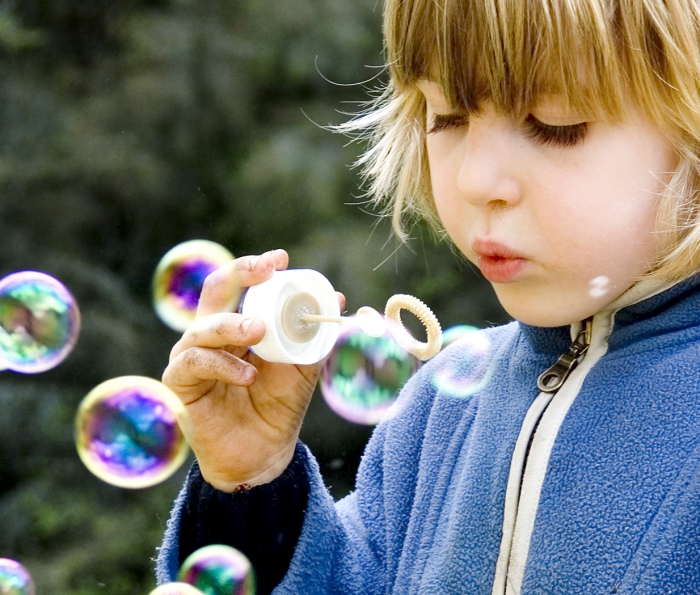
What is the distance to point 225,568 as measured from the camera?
0.96 metres

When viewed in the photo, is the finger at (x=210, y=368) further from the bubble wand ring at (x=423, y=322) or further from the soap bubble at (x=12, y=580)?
the soap bubble at (x=12, y=580)

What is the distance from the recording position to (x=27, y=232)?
6.94 ft

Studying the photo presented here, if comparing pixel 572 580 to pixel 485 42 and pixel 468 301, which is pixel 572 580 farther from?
pixel 468 301

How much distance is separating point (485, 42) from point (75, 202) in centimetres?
153

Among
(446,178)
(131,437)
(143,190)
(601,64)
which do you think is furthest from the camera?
(143,190)

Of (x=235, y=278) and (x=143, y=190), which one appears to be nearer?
(x=235, y=278)

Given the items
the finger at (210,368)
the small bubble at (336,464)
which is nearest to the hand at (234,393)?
the finger at (210,368)

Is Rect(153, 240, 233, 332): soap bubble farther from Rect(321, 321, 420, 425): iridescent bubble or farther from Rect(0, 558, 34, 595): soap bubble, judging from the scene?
Rect(0, 558, 34, 595): soap bubble

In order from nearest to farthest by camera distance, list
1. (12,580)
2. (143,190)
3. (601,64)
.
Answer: (601,64), (12,580), (143,190)

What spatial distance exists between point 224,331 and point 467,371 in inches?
12.2

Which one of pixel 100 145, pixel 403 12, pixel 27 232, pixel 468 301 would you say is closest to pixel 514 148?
pixel 403 12

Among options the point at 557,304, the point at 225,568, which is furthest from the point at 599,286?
the point at 225,568

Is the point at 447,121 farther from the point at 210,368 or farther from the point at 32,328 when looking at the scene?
the point at 32,328

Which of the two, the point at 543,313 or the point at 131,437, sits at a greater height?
the point at 543,313
